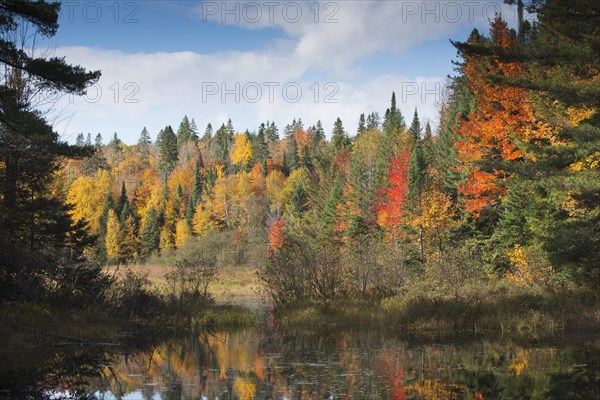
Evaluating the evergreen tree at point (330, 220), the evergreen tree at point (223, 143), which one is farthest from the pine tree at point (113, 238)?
the evergreen tree at point (330, 220)

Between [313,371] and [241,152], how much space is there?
114 m

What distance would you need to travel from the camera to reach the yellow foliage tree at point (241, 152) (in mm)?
120250

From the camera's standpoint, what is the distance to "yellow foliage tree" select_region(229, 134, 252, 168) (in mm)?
120250

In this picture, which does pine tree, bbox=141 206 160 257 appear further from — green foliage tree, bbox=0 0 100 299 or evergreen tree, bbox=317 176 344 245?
green foliage tree, bbox=0 0 100 299

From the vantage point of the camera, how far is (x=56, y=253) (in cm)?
2088

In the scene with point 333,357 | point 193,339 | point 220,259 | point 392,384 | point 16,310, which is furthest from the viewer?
point 220,259

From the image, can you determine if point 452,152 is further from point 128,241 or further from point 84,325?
point 128,241

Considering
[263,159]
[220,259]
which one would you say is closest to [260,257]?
[220,259]

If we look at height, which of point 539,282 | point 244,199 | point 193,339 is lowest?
point 193,339

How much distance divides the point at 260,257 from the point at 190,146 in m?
92.7

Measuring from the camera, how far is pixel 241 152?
125562 millimetres

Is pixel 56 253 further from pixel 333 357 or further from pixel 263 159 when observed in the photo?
pixel 263 159

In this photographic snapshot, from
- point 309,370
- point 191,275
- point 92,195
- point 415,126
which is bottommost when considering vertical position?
point 309,370

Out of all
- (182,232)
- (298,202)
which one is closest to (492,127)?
(298,202)
